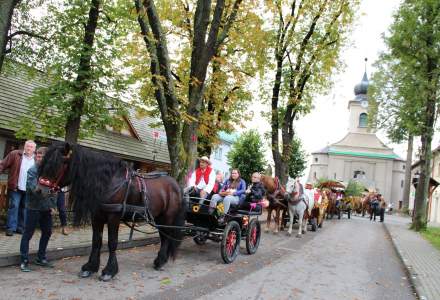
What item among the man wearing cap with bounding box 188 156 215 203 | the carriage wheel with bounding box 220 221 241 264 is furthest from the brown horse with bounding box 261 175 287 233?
the carriage wheel with bounding box 220 221 241 264

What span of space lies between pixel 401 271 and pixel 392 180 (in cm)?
7834

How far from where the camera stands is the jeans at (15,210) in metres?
9.46

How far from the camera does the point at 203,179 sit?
991cm

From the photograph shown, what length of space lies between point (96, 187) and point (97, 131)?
18.6 m

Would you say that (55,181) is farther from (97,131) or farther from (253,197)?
(97,131)

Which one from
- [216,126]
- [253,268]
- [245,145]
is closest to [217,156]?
[245,145]

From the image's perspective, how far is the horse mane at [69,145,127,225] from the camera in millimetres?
6645

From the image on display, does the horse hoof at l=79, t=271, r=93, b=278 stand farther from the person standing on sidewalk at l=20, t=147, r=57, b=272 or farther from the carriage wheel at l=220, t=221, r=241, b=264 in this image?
the carriage wheel at l=220, t=221, r=241, b=264

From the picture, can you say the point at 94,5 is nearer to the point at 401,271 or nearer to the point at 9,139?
the point at 9,139

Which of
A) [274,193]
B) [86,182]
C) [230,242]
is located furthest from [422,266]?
[86,182]

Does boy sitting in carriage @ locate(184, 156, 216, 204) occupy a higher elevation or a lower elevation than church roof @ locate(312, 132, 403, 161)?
lower

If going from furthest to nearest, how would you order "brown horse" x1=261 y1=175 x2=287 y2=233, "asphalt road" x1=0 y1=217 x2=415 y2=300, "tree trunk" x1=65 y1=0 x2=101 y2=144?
1. "brown horse" x1=261 y1=175 x2=287 y2=233
2. "tree trunk" x1=65 y1=0 x2=101 y2=144
3. "asphalt road" x1=0 y1=217 x2=415 y2=300

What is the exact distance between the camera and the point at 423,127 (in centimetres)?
2219

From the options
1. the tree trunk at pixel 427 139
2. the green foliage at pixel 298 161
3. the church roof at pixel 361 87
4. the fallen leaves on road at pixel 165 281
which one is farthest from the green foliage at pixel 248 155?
the church roof at pixel 361 87
